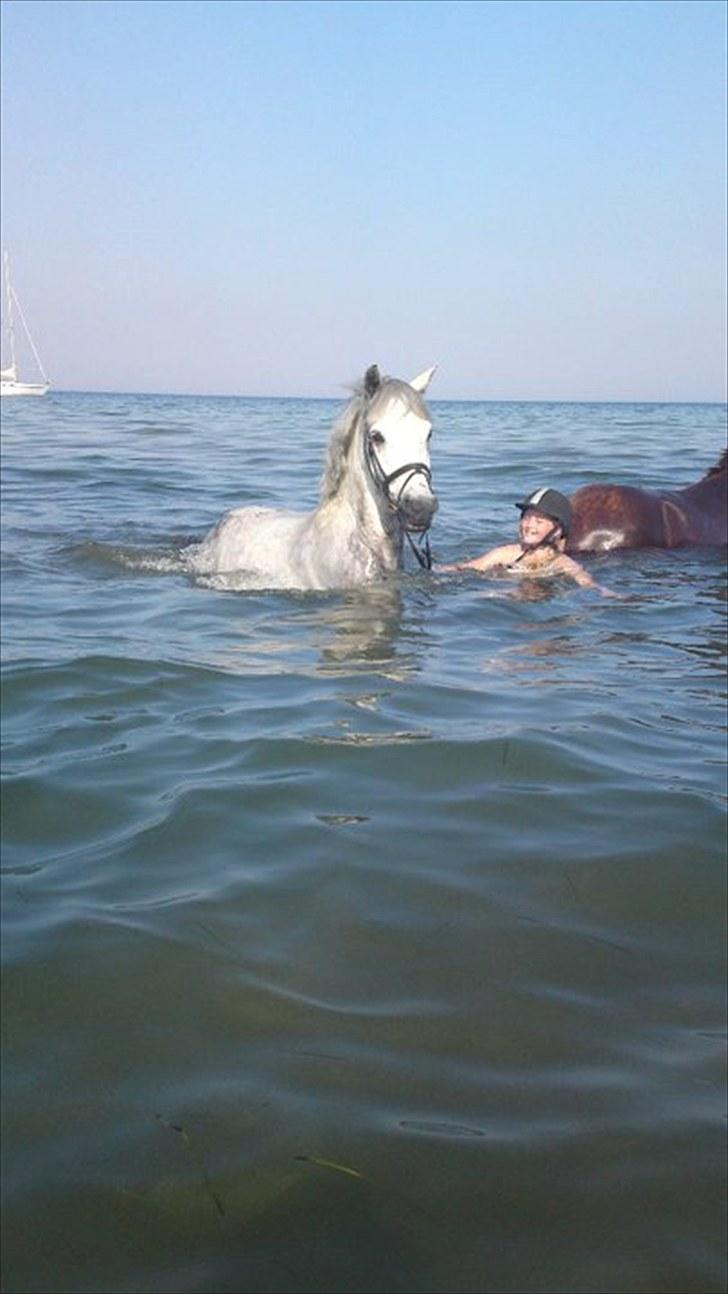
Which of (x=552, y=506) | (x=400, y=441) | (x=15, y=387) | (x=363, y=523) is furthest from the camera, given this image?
(x=15, y=387)

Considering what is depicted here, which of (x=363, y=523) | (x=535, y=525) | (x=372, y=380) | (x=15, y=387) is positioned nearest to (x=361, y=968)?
(x=372, y=380)

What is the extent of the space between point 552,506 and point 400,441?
2373 mm

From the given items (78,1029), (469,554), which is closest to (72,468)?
(469,554)

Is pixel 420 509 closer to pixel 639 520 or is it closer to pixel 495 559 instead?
pixel 495 559

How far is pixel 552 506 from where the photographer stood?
8867 mm

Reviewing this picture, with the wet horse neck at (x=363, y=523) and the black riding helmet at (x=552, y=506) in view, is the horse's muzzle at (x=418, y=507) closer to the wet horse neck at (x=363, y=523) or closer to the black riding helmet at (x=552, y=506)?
the wet horse neck at (x=363, y=523)

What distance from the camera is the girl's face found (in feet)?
29.0

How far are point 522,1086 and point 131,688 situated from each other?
338cm

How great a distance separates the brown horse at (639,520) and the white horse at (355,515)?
98.3 inches

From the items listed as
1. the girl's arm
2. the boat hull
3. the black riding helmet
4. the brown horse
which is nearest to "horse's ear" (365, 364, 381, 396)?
the black riding helmet

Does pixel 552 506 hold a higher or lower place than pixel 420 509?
lower

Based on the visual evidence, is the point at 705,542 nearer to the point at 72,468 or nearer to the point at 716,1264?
the point at 716,1264

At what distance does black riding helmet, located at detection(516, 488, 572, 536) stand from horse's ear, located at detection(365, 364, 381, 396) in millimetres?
2056

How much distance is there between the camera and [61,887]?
3.22 meters
